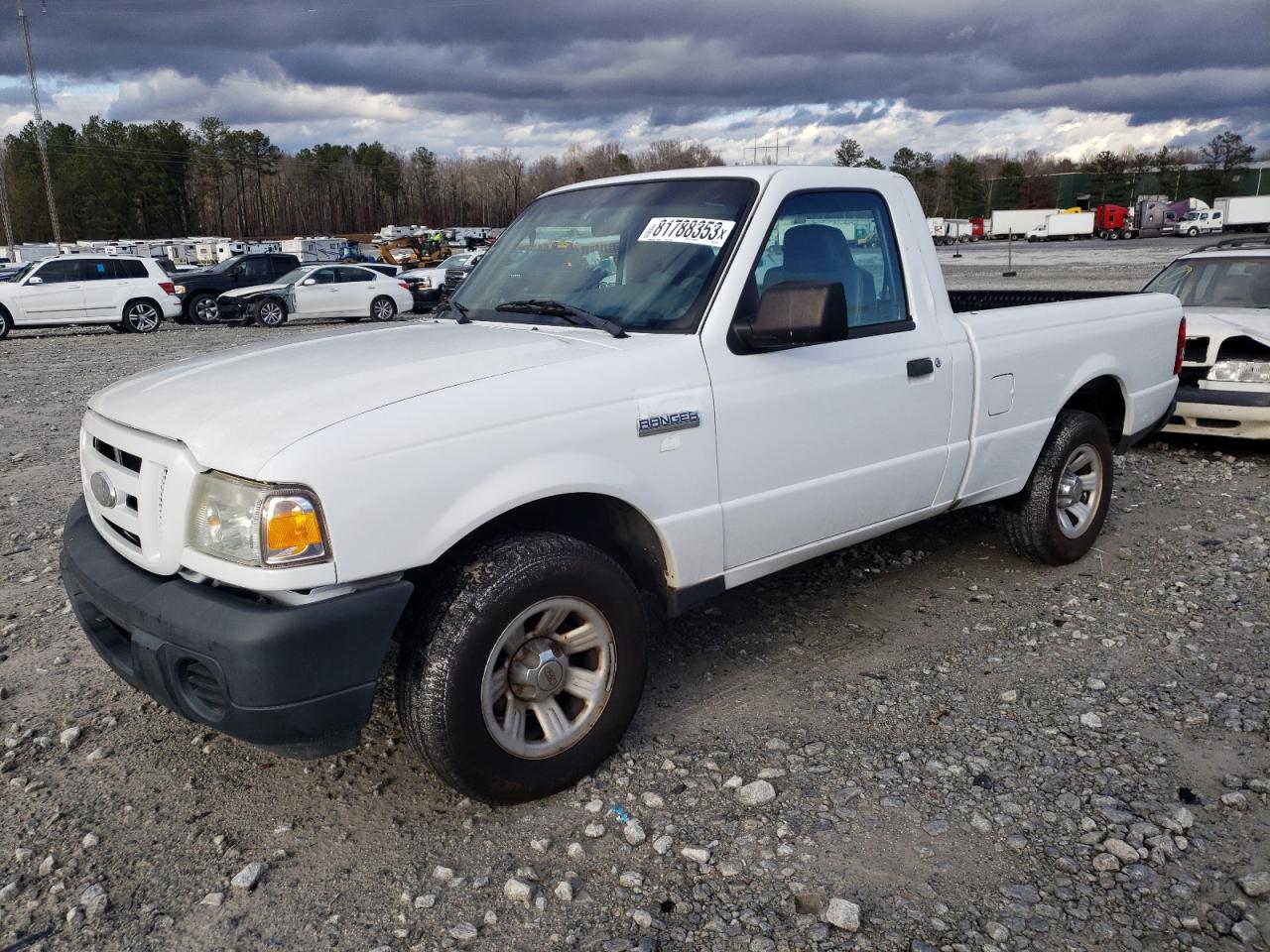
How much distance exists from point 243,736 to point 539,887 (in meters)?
0.92

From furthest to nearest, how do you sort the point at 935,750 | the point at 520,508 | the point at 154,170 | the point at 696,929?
the point at 154,170 < the point at 935,750 < the point at 520,508 < the point at 696,929

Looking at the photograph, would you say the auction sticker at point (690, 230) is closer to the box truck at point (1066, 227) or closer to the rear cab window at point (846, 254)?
the rear cab window at point (846, 254)

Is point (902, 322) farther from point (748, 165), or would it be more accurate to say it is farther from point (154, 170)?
point (154, 170)

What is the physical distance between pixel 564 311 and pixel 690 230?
1.81 feet

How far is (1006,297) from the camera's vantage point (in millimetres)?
6230

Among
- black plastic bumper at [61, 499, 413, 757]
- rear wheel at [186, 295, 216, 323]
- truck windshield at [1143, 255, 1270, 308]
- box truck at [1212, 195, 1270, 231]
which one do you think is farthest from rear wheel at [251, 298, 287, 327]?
box truck at [1212, 195, 1270, 231]

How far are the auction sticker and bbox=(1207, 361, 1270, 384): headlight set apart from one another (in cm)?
586

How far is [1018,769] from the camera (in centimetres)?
335

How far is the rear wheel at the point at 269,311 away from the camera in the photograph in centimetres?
2269

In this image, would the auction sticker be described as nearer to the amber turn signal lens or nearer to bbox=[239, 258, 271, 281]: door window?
the amber turn signal lens

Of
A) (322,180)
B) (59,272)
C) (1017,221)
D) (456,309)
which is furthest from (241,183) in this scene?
(456,309)

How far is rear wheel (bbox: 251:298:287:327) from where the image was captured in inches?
893

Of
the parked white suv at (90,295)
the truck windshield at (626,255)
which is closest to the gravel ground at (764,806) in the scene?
the truck windshield at (626,255)

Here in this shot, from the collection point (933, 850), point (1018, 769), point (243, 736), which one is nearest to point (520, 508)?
point (243, 736)
